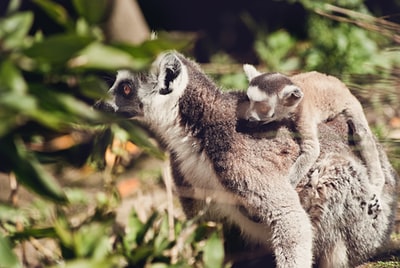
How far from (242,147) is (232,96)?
0.33 meters

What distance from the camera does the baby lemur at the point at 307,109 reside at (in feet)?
12.9

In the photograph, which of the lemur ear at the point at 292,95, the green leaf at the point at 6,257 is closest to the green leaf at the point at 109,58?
the green leaf at the point at 6,257

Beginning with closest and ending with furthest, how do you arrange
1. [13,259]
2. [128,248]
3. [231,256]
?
[13,259] → [128,248] → [231,256]

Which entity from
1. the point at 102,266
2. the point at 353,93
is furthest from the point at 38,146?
the point at 102,266

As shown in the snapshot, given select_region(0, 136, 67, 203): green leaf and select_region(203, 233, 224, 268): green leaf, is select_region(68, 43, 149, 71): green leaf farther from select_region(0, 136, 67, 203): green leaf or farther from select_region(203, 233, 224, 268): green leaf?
select_region(203, 233, 224, 268): green leaf

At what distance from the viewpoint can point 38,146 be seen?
6438 millimetres

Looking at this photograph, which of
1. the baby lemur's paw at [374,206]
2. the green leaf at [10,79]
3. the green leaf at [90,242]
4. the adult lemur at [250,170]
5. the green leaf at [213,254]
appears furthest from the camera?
the baby lemur's paw at [374,206]

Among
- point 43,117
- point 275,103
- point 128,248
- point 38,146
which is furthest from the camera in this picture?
point 38,146

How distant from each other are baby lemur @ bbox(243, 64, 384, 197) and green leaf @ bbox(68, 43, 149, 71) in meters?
2.12

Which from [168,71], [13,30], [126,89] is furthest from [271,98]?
[13,30]

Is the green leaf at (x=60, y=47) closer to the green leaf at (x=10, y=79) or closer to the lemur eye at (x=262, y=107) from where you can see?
the green leaf at (x=10, y=79)

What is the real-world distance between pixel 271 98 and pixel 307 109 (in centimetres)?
27

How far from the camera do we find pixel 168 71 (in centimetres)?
395

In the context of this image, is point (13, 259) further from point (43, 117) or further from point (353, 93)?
point (353, 93)
